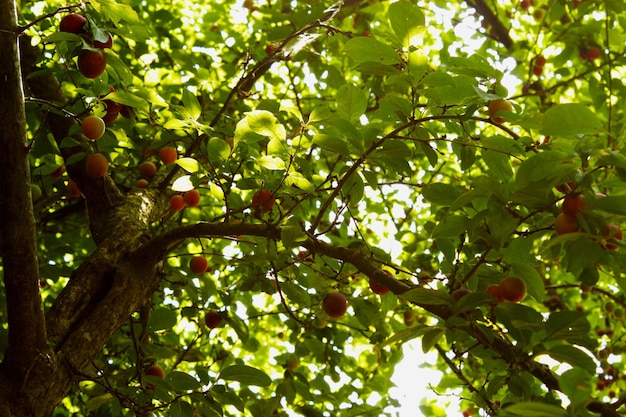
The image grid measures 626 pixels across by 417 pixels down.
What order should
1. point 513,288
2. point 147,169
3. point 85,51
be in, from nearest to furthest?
point 513,288 < point 85,51 < point 147,169

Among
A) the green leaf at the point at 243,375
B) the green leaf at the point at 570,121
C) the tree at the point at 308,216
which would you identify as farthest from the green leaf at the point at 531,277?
the green leaf at the point at 243,375

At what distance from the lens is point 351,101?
6.17 ft

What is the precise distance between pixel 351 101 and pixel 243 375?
919 mm

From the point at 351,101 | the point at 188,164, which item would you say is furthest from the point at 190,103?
the point at 351,101

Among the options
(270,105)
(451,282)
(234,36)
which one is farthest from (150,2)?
(451,282)

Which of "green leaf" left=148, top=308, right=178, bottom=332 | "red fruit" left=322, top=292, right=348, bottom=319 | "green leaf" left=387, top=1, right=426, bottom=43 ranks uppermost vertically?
"green leaf" left=387, top=1, right=426, bottom=43

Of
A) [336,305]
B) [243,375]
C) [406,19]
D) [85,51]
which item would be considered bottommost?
[243,375]

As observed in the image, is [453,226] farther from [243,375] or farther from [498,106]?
[243,375]

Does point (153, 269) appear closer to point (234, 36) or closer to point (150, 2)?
point (234, 36)

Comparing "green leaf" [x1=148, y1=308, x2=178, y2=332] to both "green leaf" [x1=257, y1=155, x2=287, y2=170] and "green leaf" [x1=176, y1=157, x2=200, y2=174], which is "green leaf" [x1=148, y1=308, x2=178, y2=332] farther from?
"green leaf" [x1=257, y1=155, x2=287, y2=170]

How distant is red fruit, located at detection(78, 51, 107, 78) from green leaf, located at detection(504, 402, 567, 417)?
1.68 metres

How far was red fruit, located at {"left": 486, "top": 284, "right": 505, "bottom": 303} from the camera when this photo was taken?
176 centimetres

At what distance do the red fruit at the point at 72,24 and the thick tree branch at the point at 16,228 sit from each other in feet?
0.49

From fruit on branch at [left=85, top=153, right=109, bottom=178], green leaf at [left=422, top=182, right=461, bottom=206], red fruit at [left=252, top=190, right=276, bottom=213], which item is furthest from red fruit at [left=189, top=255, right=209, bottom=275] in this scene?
green leaf at [left=422, top=182, right=461, bottom=206]
